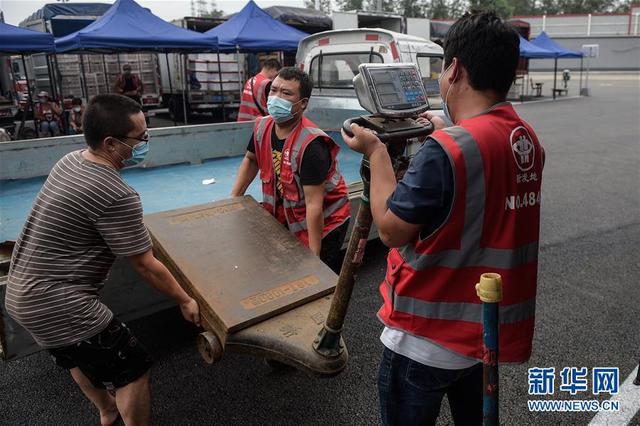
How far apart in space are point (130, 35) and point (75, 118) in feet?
10.4

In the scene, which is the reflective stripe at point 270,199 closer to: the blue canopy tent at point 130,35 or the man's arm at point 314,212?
the man's arm at point 314,212

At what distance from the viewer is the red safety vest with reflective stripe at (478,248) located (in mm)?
1330

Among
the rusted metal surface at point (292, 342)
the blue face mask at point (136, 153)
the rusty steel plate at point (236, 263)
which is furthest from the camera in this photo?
the blue face mask at point (136, 153)

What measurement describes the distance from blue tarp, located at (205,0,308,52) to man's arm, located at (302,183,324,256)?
10.1 meters

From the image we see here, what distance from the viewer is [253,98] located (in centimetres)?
635

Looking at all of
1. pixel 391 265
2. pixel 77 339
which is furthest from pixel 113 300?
pixel 391 265

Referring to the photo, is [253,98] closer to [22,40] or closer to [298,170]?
[298,170]

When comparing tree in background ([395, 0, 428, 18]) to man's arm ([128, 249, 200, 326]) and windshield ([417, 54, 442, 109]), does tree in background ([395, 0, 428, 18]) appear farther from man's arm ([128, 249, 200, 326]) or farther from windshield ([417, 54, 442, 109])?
man's arm ([128, 249, 200, 326])

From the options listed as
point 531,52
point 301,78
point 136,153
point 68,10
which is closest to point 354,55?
point 301,78

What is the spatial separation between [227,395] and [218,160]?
380 centimetres

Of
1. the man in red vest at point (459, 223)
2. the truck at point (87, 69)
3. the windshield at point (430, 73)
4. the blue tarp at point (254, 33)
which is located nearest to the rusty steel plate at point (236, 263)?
the man in red vest at point (459, 223)

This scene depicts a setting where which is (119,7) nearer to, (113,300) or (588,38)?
(113,300)

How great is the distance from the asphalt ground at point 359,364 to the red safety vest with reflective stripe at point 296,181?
943 mm

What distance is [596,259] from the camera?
15.8 ft
